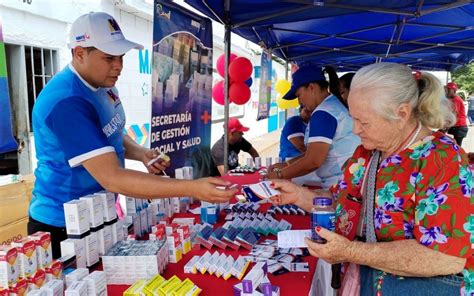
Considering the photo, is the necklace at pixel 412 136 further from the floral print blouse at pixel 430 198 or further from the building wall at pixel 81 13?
the building wall at pixel 81 13

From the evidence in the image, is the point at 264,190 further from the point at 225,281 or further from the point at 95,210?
the point at 95,210

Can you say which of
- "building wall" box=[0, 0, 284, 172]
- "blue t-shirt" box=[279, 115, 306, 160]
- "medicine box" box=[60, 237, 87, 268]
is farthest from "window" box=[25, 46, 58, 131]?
"medicine box" box=[60, 237, 87, 268]

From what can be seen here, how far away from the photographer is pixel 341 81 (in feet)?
11.8

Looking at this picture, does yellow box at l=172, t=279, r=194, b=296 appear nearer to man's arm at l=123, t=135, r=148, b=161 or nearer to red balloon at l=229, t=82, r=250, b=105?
man's arm at l=123, t=135, r=148, b=161

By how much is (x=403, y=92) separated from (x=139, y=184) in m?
1.00

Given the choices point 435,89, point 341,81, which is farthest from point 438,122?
point 341,81

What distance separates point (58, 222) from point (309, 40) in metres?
5.27

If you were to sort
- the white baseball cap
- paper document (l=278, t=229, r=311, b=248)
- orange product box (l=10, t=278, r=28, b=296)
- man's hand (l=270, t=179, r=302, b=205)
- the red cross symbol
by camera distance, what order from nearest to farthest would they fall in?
orange product box (l=10, t=278, r=28, b=296)
paper document (l=278, t=229, r=311, b=248)
the white baseball cap
man's hand (l=270, t=179, r=302, b=205)
the red cross symbol

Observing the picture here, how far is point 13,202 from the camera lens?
340cm

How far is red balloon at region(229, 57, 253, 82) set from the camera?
560cm

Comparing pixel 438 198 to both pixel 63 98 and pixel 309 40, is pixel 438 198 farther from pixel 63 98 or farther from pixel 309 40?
pixel 309 40

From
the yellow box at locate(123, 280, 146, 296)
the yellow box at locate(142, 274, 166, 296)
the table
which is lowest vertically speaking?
the table

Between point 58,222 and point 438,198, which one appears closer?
point 438,198

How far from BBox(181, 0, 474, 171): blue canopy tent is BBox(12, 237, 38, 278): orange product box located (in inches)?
90.7
